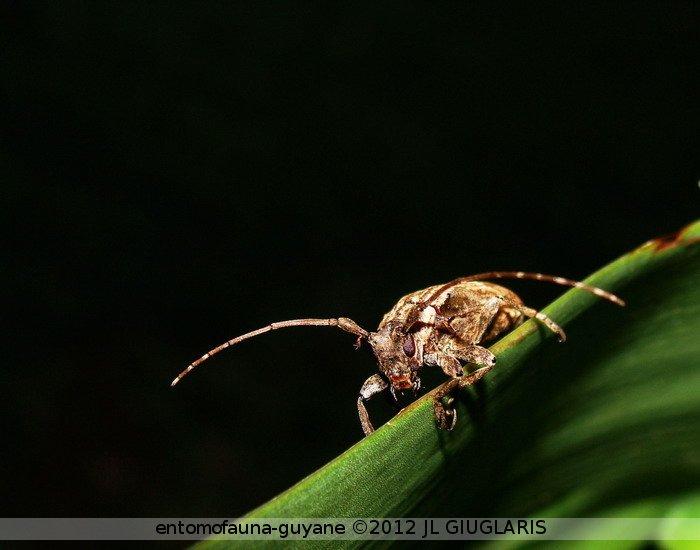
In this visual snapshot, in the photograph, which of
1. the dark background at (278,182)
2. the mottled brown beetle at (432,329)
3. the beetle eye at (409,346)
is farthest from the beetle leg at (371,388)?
the dark background at (278,182)

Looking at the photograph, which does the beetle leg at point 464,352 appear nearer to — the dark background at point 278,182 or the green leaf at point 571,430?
the green leaf at point 571,430

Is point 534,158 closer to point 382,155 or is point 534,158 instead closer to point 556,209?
point 556,209

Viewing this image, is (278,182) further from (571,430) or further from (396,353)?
(571,430)

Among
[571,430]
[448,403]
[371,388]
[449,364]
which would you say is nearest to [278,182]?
[371,388]

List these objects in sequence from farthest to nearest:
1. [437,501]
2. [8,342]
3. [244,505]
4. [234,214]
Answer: [234,214] < [8,342] < [244,505] < [437,501]

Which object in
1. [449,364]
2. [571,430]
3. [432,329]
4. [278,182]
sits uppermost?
[278,182]

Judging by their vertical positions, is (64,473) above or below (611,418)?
above

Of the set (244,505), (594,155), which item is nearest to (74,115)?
(244,505)

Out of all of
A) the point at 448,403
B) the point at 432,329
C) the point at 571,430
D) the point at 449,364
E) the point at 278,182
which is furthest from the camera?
the point at 278,182
